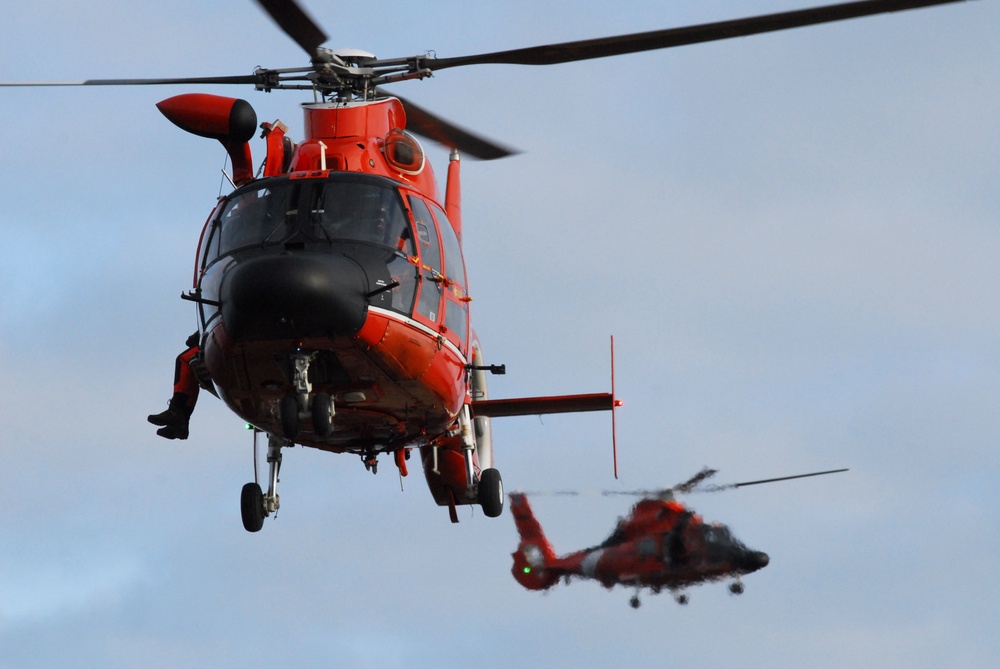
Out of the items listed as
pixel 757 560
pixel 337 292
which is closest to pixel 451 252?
pixel 337 292

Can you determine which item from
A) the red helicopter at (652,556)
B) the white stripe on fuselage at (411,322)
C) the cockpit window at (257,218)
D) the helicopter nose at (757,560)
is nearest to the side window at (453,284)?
the white stripe on fuselage at (411,322)

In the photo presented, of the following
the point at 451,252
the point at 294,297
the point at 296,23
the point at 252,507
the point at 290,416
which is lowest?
the point at 252,507

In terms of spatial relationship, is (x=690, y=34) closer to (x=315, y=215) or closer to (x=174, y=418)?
(x=315, y=215)

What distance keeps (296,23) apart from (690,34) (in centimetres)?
508

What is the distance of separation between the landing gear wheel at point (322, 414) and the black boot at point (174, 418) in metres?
3.03

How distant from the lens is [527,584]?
49.5 metres

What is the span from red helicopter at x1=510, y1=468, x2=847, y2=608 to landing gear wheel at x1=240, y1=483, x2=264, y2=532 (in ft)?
77.1

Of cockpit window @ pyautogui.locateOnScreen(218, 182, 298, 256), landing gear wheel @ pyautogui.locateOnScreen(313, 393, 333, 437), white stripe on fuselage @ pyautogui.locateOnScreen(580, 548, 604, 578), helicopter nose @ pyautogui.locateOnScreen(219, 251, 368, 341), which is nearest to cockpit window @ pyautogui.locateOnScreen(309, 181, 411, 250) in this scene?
cockpit window @ pyautogui.locateOnScreen(218, 182, 298, 256)

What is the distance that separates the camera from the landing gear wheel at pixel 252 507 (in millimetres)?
22312

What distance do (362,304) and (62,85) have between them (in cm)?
497

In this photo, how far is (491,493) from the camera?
2302 centimetres

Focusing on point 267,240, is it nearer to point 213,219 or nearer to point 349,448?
point 213,219

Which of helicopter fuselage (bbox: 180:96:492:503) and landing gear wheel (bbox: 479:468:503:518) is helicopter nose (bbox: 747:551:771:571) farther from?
helicopter fuselage (bbox: 180:96:492:503)

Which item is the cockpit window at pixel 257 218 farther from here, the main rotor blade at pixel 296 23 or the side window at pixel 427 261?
the main rotor blade at pixel 296 23
